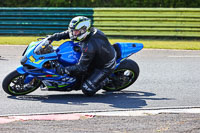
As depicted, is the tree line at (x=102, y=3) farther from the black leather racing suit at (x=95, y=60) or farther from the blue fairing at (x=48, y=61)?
the blue fairing at (x=48, y=61)

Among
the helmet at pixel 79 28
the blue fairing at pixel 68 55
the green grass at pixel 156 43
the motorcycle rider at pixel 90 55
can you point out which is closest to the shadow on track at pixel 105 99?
the motorcycle rider at pixel 90 55

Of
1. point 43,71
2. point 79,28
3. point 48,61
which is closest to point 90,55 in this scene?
point 79,28

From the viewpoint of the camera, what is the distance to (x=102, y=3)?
21.4 metres

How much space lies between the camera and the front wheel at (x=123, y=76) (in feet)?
29.8

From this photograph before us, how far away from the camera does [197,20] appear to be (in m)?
17.5

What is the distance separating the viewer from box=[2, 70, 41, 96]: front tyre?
27.8ft

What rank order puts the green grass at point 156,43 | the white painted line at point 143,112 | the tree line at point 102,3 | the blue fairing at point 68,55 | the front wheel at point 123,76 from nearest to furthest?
the white painted line at point 143,112 < the blue fairing at point 68,55 < the front wheel at point 123,76 < the green grass at point 156,43 < the tree line at point 102,3

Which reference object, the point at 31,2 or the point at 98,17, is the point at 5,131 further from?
the point at 31,2

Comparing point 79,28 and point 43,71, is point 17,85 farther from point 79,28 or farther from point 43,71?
point 79,28

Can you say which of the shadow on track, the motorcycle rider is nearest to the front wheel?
the shadow on track

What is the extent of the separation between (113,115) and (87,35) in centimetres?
182

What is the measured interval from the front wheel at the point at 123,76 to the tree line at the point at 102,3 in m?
11.5

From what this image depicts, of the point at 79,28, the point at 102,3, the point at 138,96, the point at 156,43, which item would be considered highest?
the point at 79,28

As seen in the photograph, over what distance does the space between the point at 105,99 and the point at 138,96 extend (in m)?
0.70
